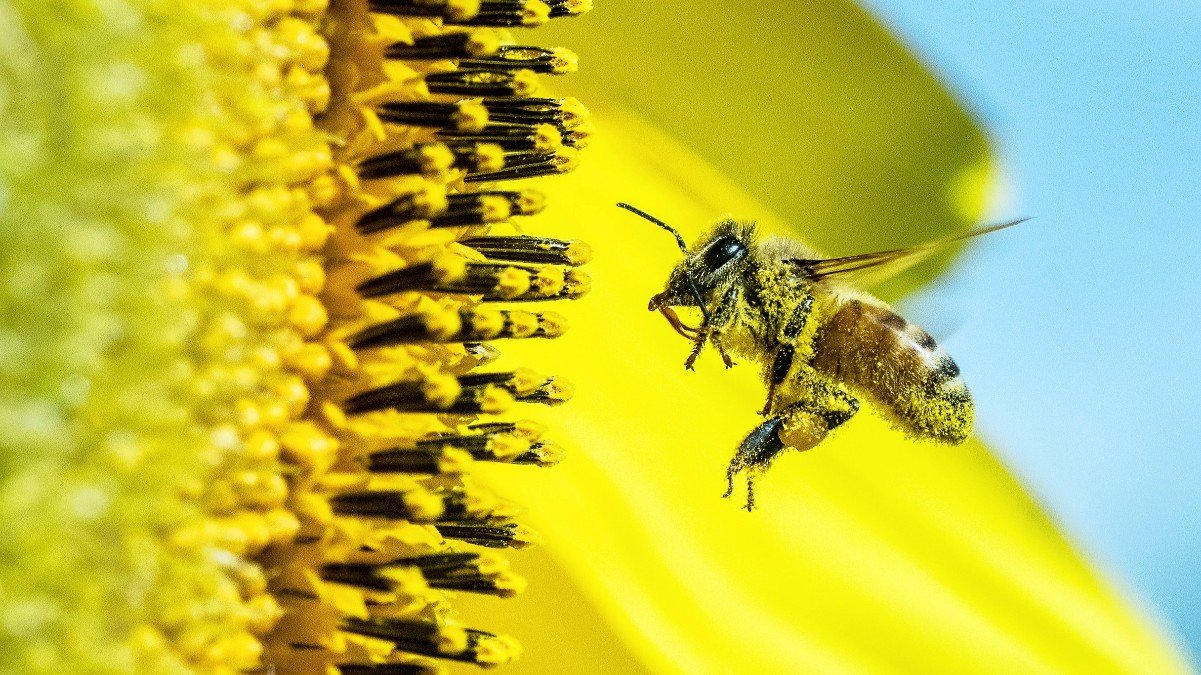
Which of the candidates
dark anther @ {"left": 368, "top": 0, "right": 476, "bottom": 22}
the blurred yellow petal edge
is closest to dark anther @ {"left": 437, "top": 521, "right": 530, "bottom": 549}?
the blurred yellow petal edge

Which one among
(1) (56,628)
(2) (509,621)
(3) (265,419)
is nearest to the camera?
(1) (56,628)

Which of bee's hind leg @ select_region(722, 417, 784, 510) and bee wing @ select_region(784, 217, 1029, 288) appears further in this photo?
bee's hind leg @ select_region(722, 417, 784, 510)

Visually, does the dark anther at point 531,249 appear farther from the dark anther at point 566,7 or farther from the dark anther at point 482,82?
the dark anther at point 566,7

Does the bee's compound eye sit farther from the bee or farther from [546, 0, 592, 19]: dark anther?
[546, 0, 592, 19]: dark anther

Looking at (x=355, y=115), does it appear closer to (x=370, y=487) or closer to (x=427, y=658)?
(x=370, y=487)

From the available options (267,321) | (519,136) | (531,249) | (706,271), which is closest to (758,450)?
(706,271)

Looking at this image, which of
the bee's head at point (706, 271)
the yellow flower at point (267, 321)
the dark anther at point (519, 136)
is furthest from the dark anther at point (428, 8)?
the bee's head at point (706, 271)

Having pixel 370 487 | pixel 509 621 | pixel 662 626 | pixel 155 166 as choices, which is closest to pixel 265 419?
pixel 370 487
